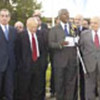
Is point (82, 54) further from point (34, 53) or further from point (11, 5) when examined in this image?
point (11, 5)

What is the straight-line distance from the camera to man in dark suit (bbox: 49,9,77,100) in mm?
8164

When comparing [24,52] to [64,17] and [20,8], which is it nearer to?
[64,17]

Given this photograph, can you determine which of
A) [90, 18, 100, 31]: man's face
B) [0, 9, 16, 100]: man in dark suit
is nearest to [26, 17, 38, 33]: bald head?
[0, 9, 16, 100]: man in dark suit

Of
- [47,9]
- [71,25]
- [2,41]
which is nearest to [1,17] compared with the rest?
[2,41]

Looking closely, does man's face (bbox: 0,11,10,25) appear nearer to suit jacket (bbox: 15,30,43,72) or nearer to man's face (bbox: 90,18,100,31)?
suit jacket (bbox: 15,30,43,72)

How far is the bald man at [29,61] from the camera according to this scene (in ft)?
26.3

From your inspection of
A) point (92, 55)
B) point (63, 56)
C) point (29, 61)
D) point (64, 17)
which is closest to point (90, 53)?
point (92, 55)

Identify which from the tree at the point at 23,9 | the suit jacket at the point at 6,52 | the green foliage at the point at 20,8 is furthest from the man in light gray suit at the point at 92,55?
the tree at the point at 23,9

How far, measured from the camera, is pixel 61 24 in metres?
8.24

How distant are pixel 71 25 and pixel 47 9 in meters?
10.6

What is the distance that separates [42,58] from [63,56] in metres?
0.45

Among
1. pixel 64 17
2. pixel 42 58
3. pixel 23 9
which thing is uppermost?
pixel 64 17

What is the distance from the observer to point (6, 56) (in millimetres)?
7816

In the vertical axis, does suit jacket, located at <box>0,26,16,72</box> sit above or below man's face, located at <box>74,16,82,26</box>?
below
